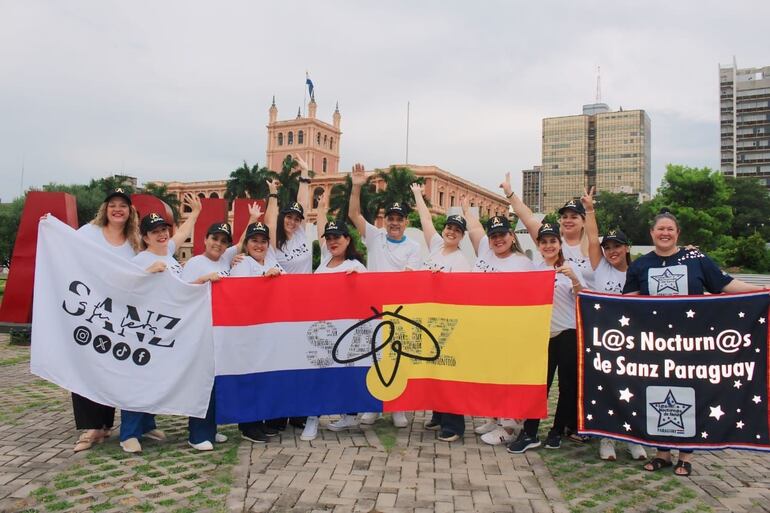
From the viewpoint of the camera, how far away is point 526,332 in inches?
196

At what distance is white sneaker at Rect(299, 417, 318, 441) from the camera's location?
5241 millimetres

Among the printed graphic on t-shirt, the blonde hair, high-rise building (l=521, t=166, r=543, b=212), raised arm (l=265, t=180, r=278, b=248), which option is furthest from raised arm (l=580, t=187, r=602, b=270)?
high-rise building (l=521, t=166, r=543, b=212)

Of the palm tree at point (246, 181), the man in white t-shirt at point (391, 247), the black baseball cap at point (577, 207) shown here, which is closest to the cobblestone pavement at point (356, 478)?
the man in white t-shirt at point (391, 247)

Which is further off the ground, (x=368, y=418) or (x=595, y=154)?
(x=595, y=154)

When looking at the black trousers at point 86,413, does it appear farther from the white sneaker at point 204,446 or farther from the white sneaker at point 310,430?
the white sneaker at point 310,430

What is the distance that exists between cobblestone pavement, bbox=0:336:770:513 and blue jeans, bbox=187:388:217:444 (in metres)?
0.14

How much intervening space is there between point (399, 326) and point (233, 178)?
52856 millimetres

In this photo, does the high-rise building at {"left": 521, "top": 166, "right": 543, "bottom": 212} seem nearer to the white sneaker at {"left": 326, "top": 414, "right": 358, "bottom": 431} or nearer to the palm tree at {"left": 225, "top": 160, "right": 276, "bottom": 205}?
the palm tree at {"left": 225, "top": 160, "right": 276, "bottom": 205}

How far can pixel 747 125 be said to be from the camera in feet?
293

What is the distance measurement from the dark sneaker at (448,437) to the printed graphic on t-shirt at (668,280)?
2.11 m

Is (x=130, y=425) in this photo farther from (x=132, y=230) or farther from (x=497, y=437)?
(x=497, y=437)

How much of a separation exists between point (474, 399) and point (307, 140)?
337 feet

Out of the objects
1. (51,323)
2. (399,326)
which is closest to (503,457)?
(399,326)

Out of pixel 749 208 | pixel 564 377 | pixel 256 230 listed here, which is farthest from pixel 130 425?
pixel 749 208
